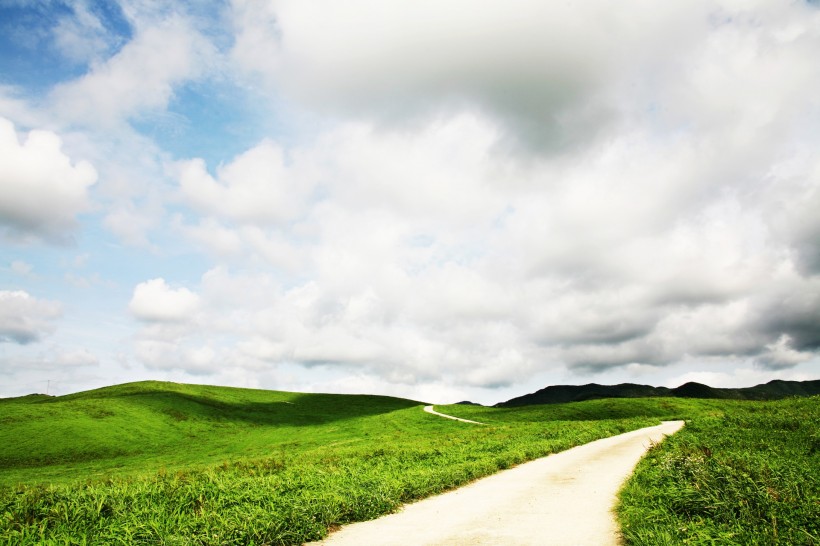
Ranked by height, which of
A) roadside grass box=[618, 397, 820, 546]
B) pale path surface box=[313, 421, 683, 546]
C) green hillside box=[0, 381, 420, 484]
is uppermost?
roadside grass box=[618, 397, 820, 546]

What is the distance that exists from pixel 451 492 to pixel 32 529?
12.9 meters

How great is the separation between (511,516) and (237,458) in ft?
163

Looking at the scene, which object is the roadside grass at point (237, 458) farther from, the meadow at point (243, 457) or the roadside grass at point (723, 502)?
the roadside grass at point (723, 502)

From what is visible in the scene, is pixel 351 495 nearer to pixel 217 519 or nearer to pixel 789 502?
pixel 217 519

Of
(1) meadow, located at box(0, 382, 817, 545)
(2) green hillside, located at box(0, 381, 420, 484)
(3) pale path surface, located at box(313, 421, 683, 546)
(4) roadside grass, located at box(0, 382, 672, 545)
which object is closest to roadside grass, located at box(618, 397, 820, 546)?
(1) meadow, located at box(0, 382, 817, 545)

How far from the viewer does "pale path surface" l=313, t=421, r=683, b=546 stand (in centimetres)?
1083

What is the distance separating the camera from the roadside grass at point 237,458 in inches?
446

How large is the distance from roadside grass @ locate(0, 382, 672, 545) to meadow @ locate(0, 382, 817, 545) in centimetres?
8

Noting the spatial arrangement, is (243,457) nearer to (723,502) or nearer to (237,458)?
(237,458)

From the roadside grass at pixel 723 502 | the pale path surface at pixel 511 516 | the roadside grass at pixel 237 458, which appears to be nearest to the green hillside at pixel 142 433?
the roadside grass at pixel 237 458

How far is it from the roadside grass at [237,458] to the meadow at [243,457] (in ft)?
0.26

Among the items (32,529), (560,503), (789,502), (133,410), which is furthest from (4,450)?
(789,502)

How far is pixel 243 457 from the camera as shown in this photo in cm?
5416

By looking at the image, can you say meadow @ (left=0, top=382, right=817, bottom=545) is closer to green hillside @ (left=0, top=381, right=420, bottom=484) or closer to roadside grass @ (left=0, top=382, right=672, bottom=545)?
roadside grass @ (left=0, top=382, right=672, bottom=545)
